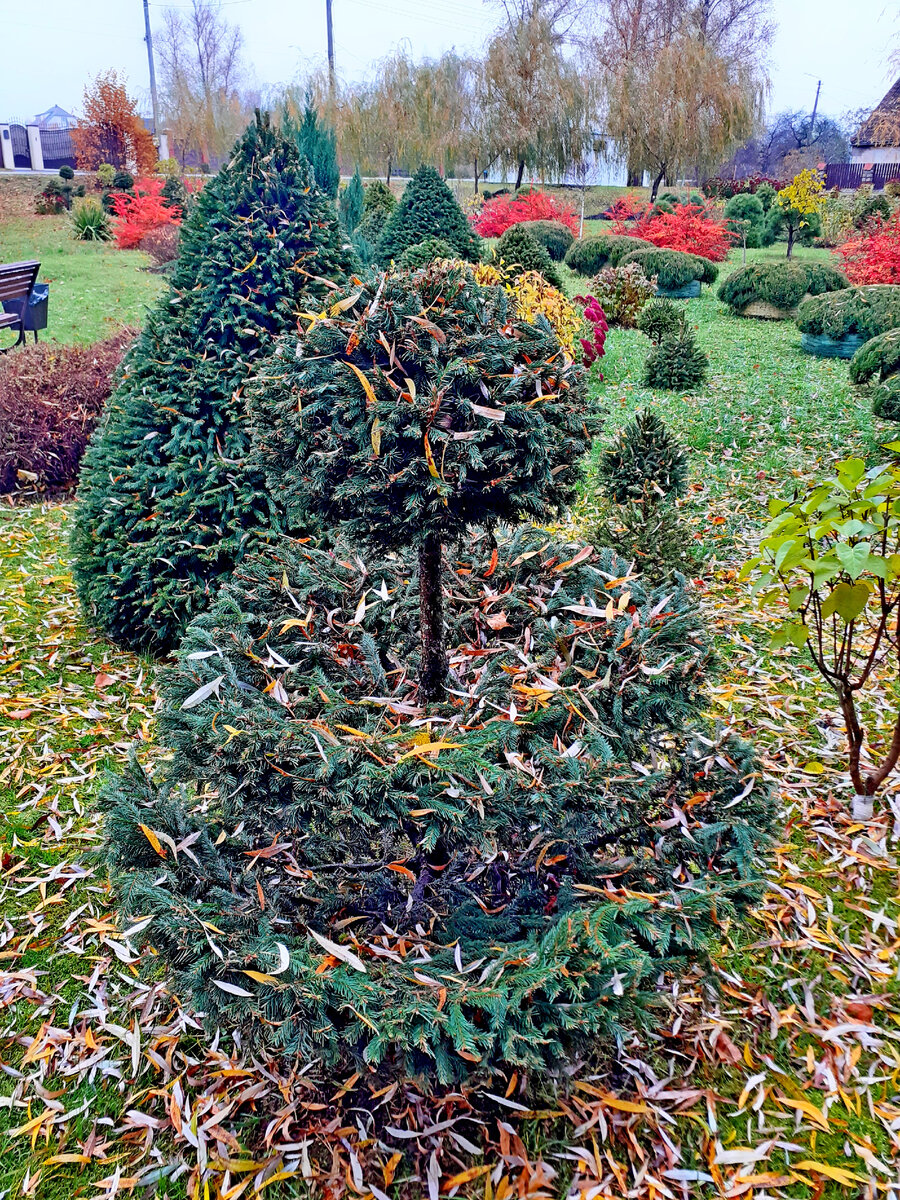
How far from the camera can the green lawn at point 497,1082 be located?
1979mm

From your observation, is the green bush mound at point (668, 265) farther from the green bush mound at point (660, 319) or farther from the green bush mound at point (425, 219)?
the green bush mound at point (425, 219)

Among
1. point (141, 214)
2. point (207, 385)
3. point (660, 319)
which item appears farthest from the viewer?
point (141, 214)

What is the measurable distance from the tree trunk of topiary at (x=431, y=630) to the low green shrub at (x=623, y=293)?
1291 cm

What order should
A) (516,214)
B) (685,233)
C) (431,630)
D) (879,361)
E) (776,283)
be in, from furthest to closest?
(516,214), (685,233), (776,283), (879,361), (431,630)

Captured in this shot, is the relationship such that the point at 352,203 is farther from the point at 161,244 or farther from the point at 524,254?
the point at 161,244

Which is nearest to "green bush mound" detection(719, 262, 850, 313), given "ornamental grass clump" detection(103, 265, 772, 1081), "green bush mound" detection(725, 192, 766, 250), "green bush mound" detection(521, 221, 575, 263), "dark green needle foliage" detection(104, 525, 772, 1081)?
"green bush mound" detection(521, 221, 575, 263)

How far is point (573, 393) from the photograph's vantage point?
2.07 metres

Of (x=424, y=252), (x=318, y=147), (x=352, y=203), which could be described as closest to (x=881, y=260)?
(x=352, y=203)

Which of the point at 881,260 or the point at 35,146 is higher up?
the point at 35,146

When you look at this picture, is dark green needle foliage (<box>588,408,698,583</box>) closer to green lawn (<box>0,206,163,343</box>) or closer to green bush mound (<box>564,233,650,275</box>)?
green lawn (<box>0,206,163,343</box>)

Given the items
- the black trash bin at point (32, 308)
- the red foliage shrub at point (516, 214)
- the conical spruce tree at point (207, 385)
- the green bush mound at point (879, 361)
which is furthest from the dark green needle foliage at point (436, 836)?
the red foliage shrub at point (516, 214)

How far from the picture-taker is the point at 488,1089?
6.98 feet

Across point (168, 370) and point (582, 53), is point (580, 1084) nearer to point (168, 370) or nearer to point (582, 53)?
point (168, 370)

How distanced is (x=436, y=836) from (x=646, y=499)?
10.2ft
